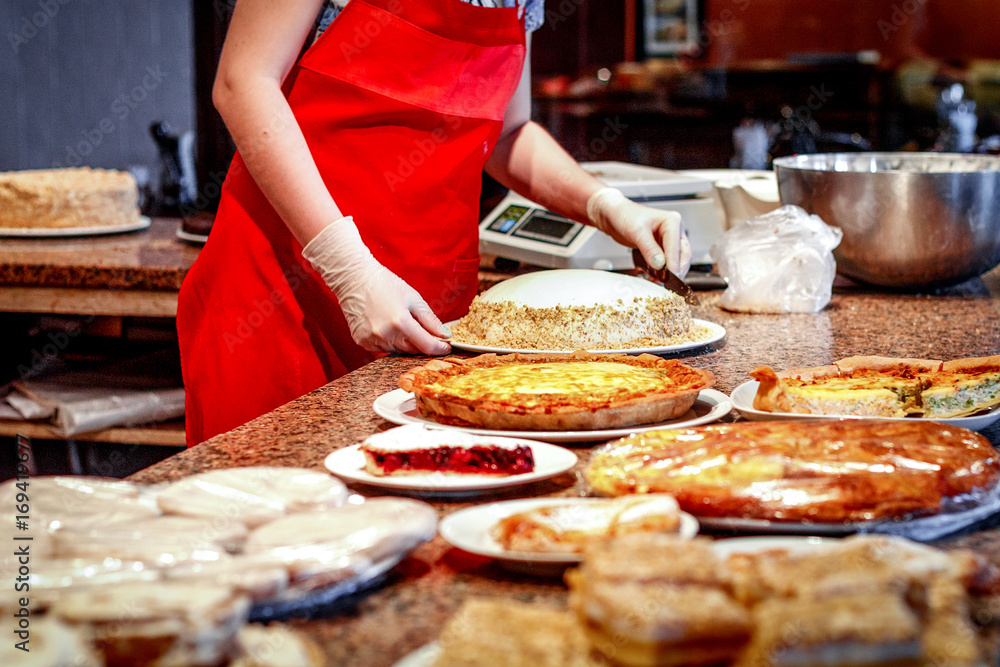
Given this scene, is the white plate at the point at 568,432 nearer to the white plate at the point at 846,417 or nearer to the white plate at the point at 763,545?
the white plate at the point at 846,417

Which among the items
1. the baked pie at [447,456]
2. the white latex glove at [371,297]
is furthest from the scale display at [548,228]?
the baked pie at [447,456]

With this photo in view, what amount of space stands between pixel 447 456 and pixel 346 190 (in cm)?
99

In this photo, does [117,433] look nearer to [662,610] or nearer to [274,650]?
[274,650]

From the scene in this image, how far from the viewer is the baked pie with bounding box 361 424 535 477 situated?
1.02 metres

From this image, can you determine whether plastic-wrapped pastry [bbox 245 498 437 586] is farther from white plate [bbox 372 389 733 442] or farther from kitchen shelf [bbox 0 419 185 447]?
kitchen shelf [bbox 0 419 185 447]

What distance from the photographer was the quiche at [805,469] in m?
0.87

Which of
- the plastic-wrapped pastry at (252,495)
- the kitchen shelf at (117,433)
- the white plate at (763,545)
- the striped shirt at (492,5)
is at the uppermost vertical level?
the striped shirt at (492,5)

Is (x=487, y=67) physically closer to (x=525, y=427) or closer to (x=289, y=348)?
(x=289, y=348)

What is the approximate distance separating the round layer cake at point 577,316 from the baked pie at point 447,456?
0.68 meters

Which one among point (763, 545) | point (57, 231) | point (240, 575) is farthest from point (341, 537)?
point (57, 231)

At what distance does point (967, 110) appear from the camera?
16.6 ft

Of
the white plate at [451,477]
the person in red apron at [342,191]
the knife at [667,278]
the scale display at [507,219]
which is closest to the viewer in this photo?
the white plate at [451,477]

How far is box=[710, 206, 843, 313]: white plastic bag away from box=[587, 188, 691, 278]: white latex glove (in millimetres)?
148

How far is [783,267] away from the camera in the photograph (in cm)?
218
